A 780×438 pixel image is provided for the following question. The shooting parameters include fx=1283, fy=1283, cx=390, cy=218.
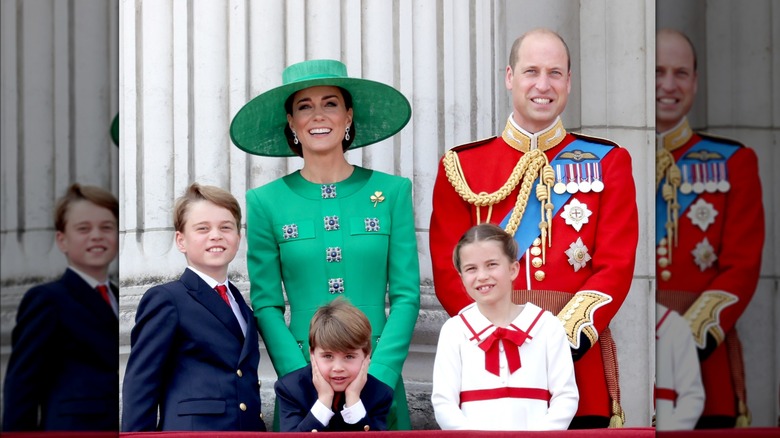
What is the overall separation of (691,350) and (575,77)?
16.8 ft

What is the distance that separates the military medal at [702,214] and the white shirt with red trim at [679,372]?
3.0 inches

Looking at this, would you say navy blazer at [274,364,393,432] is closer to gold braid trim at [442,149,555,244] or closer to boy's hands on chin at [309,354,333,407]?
boy's hands on chin at [309,354,333,407]

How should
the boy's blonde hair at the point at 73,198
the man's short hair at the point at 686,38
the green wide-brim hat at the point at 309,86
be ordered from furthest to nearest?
the green wide-brim hat at the point at 309,86
the boy's blonde hair at the point at 73,198
the man's short hair at the point at 686,38

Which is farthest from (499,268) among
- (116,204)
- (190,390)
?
(116,204)

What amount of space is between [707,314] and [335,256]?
9.70 ft

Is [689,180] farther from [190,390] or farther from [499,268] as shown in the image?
[190,390]

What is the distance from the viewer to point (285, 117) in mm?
4281

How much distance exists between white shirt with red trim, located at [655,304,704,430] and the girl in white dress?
7.54 ft

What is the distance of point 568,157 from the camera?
4.01 m

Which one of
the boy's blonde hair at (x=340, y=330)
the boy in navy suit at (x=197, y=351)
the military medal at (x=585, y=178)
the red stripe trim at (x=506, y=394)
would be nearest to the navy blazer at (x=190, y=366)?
the boy in navy suit at (x=197, y=351)

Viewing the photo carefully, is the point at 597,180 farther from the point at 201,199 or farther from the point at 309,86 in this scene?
the point at 201,199

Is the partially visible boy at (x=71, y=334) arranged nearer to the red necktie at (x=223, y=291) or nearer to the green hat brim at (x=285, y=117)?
the red necktie at (x=223, y=291)

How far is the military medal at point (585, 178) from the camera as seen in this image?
3.93m

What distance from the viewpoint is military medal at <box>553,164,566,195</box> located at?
13.0 ft
